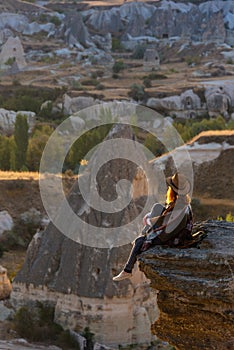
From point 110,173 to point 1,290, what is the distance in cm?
242

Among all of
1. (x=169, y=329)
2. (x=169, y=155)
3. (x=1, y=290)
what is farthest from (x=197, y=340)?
(x=169, y=155)

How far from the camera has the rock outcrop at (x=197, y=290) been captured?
13.3 feet

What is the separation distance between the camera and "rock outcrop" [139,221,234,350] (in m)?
4.05

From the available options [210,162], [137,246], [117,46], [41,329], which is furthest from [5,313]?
[117,46]

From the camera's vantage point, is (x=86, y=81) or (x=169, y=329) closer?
(x=169, y=329)

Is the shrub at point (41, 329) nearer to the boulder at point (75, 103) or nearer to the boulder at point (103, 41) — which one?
the boulder at point (75, 103)

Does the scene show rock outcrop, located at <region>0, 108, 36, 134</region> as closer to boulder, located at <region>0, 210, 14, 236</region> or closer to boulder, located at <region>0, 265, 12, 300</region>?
boulder, located at <region>0, 210, 14, 236</region>

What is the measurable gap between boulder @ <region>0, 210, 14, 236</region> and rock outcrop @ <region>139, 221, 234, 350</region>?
9.90 m

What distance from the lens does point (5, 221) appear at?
1416 centimetres

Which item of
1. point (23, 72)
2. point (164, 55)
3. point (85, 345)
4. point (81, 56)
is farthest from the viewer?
point (164, 55)

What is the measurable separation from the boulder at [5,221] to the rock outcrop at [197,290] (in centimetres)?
990

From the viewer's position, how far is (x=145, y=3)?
3593 inches

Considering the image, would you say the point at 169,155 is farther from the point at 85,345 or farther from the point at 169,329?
the point at 169,329

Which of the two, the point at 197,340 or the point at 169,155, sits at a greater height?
the point at 197,340
